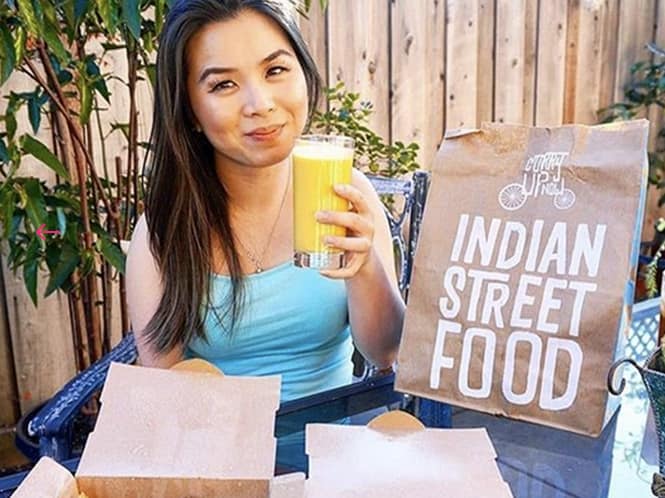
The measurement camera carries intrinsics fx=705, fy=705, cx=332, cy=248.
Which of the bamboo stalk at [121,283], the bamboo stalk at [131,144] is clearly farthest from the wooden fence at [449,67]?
the bamboo stalk at [131,144]

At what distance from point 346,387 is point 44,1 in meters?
0.96

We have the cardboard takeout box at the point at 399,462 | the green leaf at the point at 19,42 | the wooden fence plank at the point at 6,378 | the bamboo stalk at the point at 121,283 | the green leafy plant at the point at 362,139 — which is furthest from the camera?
the green leafy plant at the point at 362,139

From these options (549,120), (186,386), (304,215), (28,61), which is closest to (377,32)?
(549,120)

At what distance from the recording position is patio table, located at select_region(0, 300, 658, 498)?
0.95 meters

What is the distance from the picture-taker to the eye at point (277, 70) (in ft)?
3.82

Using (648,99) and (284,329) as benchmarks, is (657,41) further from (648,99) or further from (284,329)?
(284,329)

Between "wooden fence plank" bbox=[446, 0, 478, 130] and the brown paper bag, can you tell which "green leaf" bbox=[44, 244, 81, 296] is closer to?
the brown paper bag

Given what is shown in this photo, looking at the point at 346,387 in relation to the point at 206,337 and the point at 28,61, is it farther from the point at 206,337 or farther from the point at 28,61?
the point at 28,61

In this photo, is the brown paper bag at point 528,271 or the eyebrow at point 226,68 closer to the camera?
the brown paper bag at point 528,271

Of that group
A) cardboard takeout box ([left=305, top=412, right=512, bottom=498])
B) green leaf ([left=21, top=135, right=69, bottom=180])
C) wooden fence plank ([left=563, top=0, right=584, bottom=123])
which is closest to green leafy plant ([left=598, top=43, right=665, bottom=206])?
wooden fence plank ([left=563, top=0, right=584, bottom=123])

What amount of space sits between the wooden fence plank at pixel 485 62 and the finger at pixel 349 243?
2.21m

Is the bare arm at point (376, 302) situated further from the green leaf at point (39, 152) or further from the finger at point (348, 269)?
the green leaf at point (39, 152)

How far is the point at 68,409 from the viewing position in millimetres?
1247

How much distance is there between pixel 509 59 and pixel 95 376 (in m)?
2.39
